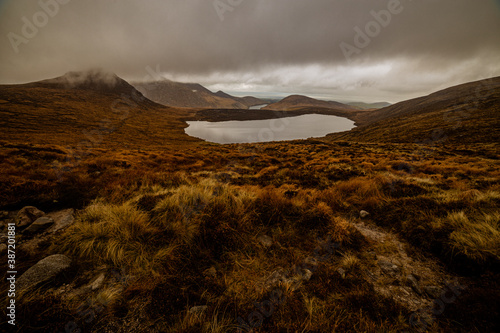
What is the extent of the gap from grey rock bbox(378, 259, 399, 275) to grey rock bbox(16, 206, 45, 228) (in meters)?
6.82

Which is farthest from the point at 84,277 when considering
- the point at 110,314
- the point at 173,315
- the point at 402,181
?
the point at 402,181

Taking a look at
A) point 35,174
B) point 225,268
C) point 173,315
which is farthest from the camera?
point 35,174

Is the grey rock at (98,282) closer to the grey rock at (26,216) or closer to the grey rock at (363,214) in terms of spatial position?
the grey rock at (26,216)

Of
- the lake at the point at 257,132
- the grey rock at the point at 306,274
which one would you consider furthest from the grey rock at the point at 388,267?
the lake at the point at 257,132

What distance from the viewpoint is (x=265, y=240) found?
3.56 meters

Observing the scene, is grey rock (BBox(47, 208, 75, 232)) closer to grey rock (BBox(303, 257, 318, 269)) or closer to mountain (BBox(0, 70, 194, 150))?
grey rock (BBox(303, 257, 318, 269))

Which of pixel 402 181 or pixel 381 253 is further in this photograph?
pixel 402 181

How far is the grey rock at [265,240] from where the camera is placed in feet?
11.3

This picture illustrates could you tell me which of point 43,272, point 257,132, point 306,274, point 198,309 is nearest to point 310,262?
point 306,274

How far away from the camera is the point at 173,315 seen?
82.9 inches

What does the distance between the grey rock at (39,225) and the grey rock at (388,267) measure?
6.37 meters

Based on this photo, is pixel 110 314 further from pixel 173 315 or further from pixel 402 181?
pixel 402 181

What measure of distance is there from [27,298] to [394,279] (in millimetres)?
4807

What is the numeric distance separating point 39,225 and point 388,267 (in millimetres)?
6505
